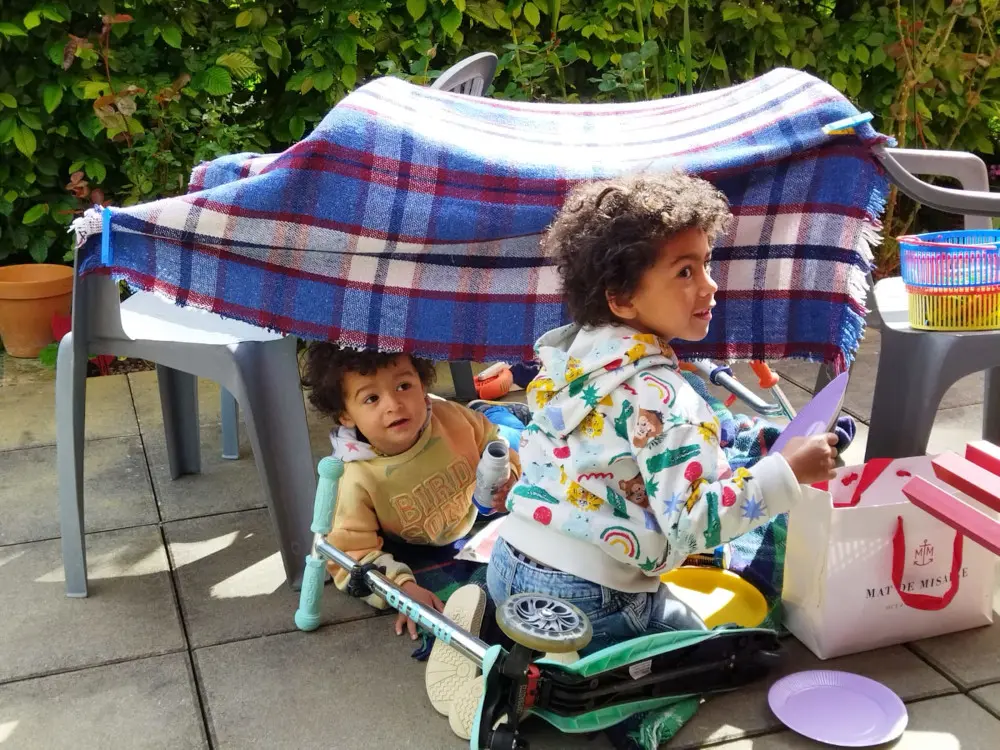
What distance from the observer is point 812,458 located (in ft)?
6.18

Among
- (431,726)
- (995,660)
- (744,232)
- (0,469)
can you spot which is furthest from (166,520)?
(995,660)

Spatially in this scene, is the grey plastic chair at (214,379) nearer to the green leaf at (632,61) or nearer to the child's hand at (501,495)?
the child's hand at (501,495)

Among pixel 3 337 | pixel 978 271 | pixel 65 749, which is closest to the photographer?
pixel 65 749

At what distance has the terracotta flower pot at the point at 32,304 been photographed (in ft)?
13.3

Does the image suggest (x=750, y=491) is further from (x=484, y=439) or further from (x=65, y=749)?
(x=65, y=749)

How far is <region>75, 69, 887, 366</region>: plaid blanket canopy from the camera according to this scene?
2.21m

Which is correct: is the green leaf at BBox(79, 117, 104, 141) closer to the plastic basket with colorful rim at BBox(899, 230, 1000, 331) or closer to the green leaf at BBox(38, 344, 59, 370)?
the green leaf at BBox(38, 344, 59, 370)

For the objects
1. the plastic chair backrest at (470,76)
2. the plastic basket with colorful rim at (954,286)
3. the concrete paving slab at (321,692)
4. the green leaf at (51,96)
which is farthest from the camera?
the green leaf at (51,96)

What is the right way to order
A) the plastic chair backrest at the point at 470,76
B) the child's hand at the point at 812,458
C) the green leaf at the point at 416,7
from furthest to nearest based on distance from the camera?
1. the green leaf at the point at 416,7
2. the plastic chair backrest at the point at 470,76
3. the child's hand at the point at 812,458

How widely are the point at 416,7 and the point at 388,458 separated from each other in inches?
85.6

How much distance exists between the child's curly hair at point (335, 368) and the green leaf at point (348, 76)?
1.79 meters

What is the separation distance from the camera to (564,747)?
6.40ft

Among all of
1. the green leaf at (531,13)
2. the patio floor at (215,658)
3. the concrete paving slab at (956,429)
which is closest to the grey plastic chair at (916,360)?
the patio floor at (215,658)

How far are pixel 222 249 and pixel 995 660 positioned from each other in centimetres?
170
